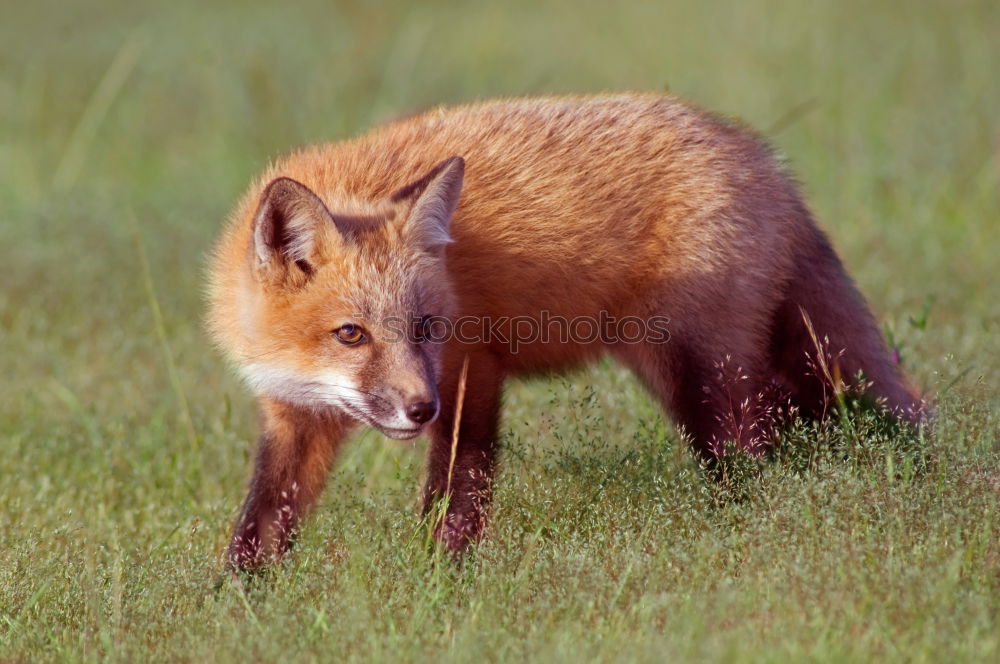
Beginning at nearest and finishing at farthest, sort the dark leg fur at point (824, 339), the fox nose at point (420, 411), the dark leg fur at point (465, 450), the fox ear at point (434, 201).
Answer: the fox nose at point (420, 411) < the fox ear at point (434, 201) < the dark leg fur at point (465, 450) < the dark leg fur at point (824, 339)

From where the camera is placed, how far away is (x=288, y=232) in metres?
3.92

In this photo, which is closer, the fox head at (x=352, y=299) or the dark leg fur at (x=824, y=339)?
the fox head at (x=352, y=299)

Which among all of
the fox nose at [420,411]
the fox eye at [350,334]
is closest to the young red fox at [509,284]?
the fox eye at [350,334]

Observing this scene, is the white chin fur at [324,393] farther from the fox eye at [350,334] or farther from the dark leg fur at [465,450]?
the dark leg fur at [465,450]

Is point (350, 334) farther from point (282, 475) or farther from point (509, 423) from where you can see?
point (509, 423)

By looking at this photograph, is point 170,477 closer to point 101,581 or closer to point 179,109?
point 101,581

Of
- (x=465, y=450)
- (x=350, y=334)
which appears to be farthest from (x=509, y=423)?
(x=350, y=334)

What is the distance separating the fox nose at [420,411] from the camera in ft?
12.1

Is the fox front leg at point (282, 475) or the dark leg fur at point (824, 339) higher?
the dark leg fur at point (824, 339)

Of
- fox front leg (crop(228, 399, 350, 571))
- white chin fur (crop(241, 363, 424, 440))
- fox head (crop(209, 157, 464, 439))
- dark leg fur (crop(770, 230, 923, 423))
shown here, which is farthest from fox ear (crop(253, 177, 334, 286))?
dark leg fur (crop(770, 230, 923, 423))

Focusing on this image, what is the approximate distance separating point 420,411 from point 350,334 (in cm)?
42

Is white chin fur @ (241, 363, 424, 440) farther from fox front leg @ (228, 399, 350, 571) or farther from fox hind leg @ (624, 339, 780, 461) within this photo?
fox hind leg @ (624, 339, 780, 461)

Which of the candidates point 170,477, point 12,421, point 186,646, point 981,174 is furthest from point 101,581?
point 981,174

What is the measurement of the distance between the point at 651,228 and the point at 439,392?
45.0 inches
